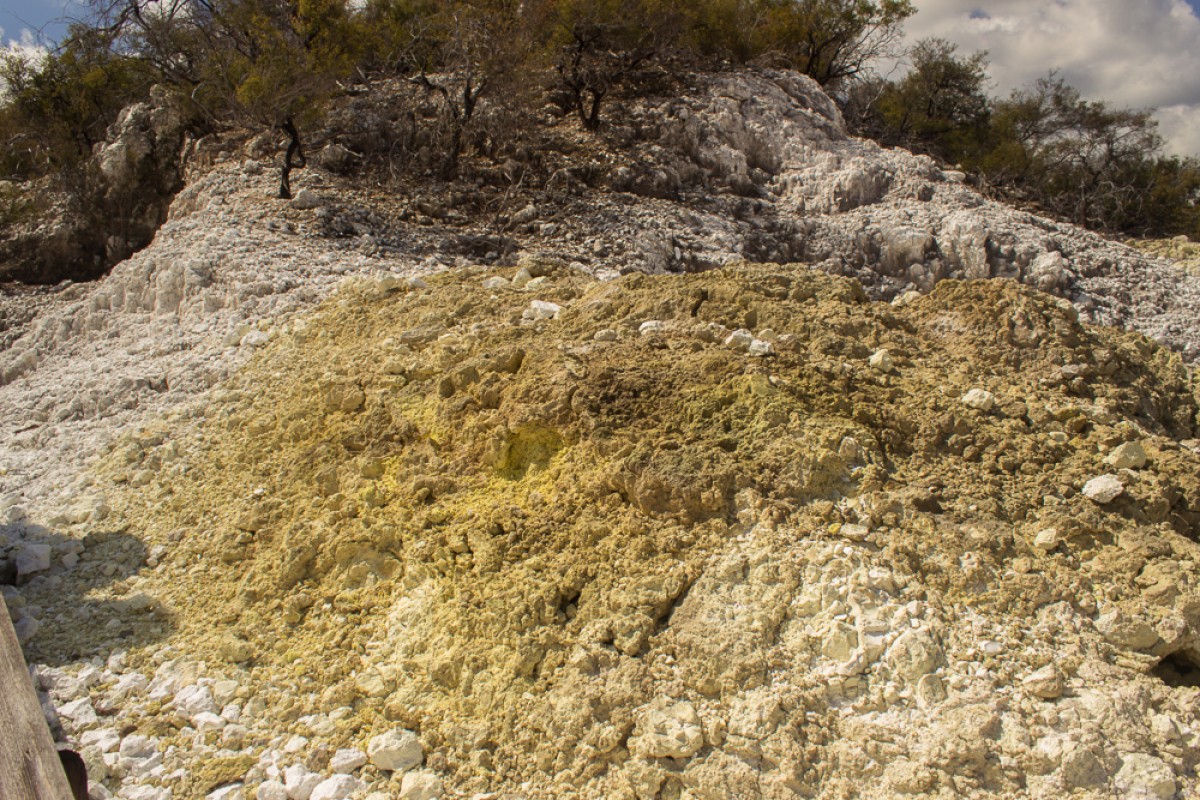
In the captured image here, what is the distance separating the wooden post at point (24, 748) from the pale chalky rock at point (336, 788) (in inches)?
27.5

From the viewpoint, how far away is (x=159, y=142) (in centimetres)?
1035

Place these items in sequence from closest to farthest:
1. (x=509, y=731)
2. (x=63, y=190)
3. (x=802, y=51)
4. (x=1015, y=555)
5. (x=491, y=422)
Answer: (x=509, y=731) → (x=1015, y=555) → (x=491, y=422) → (x=63, y=190) → (x=802, y=51)

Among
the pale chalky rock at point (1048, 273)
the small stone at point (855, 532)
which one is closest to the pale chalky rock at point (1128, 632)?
the small stone at point (855, 532)

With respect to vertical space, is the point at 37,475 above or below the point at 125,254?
below

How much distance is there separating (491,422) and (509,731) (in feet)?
4.61

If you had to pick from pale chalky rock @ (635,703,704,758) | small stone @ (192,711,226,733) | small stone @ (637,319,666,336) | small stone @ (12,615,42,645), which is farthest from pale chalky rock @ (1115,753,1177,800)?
small stone @ (12,615,42,645)

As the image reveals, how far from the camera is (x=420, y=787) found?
2584mm

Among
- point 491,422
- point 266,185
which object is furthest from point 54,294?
point 491,422

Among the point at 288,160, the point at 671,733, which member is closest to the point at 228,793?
the point at 671,733

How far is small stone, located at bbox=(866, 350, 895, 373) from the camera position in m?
3.85

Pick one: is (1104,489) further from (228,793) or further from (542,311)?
(228,793)

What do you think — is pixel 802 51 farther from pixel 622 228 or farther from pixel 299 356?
pixel 299 356

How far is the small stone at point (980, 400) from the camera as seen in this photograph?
3.54 metres

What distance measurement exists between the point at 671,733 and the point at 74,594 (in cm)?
296
